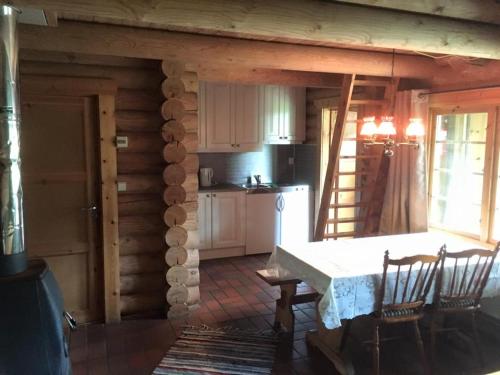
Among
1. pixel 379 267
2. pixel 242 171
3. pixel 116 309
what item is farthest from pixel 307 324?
pixel 242 171

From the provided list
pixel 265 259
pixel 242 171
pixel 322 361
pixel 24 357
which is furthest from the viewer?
pixel 242 171

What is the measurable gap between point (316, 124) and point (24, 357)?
4383 millimetres

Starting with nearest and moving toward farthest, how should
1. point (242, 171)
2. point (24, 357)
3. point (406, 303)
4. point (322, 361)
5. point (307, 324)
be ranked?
1. point (24, 357)
2. point (406, 303)
3. point (322, 361)
4. point (307, 324)
5. point (242, 171)

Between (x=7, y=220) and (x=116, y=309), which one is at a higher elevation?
(x=7, y=220)

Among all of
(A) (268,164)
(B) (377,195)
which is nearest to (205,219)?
(A) (268,164)

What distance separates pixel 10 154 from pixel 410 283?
2483 mm

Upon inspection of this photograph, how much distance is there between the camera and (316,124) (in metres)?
5.84

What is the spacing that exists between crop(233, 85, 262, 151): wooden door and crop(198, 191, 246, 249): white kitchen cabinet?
0.64 metres

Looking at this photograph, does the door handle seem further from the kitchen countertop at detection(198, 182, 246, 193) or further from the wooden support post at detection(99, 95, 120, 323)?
the kitchen countertop at detection(198, 182, 246, 193)

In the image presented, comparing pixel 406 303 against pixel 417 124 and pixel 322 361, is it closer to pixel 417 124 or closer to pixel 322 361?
pixel 322 361

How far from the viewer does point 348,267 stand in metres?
2.95

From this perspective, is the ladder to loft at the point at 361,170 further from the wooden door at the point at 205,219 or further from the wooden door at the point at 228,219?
the wooden door at the point at 205,219

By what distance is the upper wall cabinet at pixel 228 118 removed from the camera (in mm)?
5453

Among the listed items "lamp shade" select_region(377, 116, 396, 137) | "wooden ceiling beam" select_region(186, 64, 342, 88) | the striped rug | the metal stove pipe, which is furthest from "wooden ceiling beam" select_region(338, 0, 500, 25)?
the striped rug
